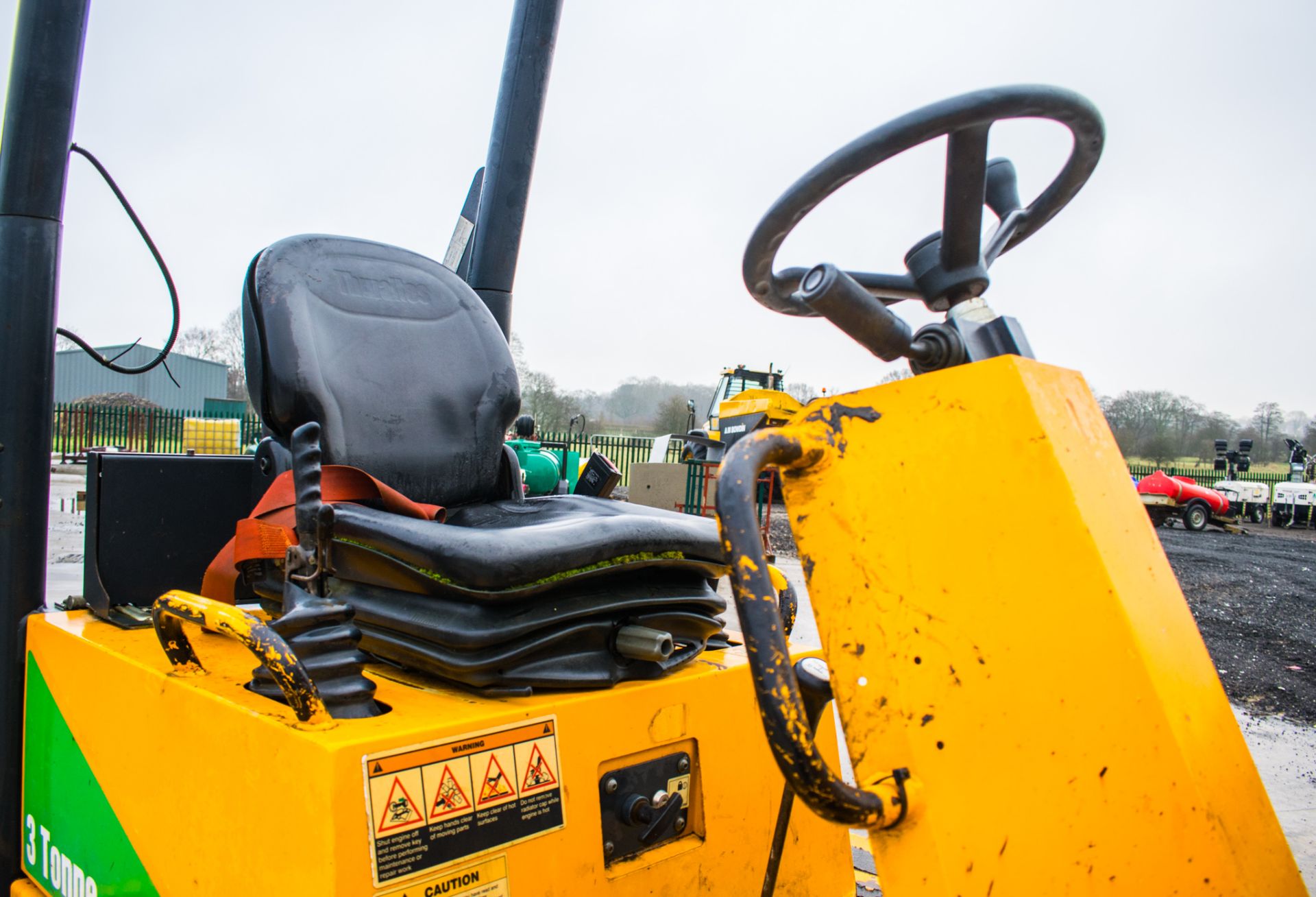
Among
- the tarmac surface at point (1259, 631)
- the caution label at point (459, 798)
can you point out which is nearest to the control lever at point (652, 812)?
the caution label at point (459, 798)

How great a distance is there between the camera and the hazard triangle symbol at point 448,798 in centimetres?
109

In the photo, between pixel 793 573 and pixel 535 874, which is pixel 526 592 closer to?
pixel 535 874

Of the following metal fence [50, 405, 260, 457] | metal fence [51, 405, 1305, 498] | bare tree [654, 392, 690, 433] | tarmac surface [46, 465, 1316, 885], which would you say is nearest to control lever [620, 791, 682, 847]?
tarmac surface [46, 465, 1316, 885]

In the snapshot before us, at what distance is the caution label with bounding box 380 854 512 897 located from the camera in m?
1.05

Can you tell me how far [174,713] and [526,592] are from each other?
0.58m

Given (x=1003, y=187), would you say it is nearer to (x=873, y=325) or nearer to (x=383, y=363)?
(x=873, y=325)

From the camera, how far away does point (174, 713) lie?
1313 millimetres

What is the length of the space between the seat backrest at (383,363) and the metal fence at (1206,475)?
24.9 meters

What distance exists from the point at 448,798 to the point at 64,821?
103 centimetres

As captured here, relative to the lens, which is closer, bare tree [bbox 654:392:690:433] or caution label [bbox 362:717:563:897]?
caution label [bbox 362:717:563:897]

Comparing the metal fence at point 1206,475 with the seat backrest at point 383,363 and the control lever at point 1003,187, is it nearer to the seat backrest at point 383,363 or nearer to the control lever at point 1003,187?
the seat backrest at point 383,363

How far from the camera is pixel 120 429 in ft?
63.8

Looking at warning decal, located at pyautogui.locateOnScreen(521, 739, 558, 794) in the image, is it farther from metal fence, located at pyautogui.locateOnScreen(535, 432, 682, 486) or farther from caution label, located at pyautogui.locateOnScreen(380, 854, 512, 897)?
metal fence, located at pyautogui.locateOnScreen(535, 432, 682, 486)

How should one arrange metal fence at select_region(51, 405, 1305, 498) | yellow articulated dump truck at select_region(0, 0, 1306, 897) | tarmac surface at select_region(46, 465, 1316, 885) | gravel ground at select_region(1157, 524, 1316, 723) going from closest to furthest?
yellow articulated dump truck at select_region(0, 0, 1306, 897) → tarmac surface at select_region(46, 465, 1316, 885) → gravel ground at select_region(1157, 524, 1316, 723) → metal fence at select_region(51, 405, 1305, 498)
